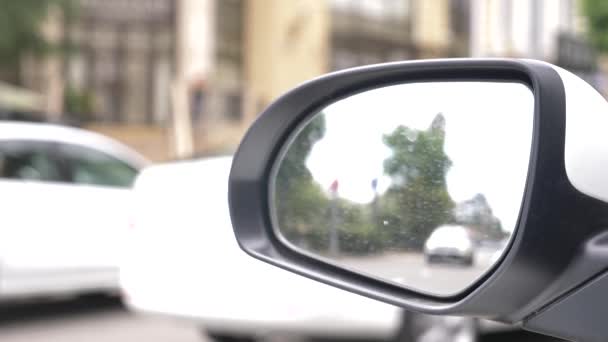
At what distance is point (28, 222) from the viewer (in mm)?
6473

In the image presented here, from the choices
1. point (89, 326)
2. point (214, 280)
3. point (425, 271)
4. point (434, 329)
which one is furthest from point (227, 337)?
point (425, 271)

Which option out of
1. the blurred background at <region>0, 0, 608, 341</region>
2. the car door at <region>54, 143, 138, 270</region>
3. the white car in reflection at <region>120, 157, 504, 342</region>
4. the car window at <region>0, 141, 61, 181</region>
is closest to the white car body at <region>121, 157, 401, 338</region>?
the white car in reflection at <region>120, 157, 504, 342</region>

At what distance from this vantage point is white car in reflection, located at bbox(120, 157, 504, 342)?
4.09 metres

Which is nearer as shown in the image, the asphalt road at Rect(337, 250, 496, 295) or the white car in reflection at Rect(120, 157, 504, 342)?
the asphalt road at Rect(337, 250, 496, 295)

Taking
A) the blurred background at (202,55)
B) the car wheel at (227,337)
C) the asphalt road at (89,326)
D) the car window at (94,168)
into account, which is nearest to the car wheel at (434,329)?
the asphalt road at (89,326)

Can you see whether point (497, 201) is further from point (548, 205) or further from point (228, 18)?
point (228, 18)

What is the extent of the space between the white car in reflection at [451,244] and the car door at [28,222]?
5579 mm

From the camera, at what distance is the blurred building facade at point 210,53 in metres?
23.8

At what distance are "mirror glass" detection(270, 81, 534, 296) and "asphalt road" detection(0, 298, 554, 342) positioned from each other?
3.69 metres

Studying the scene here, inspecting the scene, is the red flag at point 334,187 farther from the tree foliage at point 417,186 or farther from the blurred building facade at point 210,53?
the blurred building facade at point 210,53

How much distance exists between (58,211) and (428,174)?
5.79m

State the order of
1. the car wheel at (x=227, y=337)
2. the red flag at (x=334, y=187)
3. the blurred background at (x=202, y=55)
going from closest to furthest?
1. the red flag at (x=334, y=187)
2. the car wheel at (x=227, y=337)
3. the blurred background at (x=202, y=55)

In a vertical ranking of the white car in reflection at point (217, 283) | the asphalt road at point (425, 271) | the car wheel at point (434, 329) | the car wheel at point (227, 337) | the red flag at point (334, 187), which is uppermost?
the red flag at point (334, 187)

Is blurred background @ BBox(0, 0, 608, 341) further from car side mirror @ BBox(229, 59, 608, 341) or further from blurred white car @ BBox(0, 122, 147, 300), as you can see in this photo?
car side mirror @ BBox(229, 59, 608, 341)
